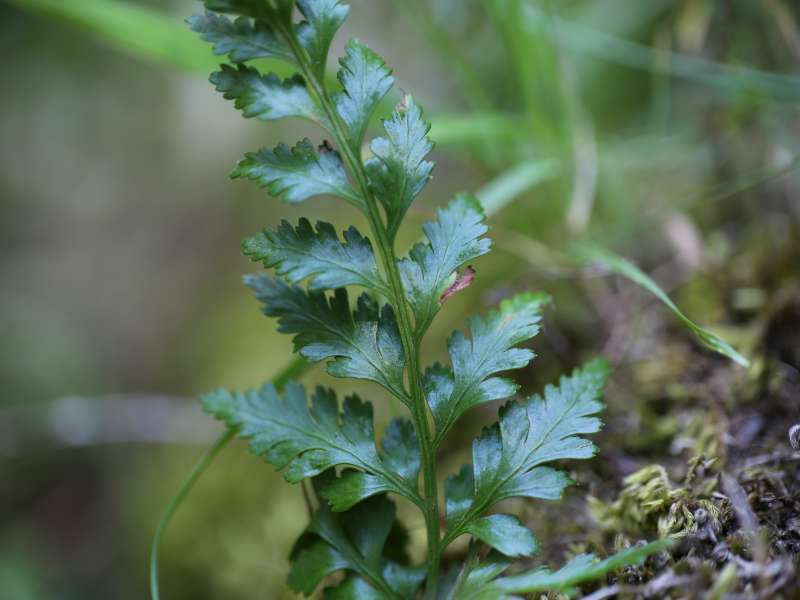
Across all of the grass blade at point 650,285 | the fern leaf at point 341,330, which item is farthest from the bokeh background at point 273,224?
the fern leaf at point 341,330

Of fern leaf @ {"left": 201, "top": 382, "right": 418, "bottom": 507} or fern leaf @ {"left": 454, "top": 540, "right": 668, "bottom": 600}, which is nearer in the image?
fern leaf @ {"left": 454, "top": 540, "right": 668, "bottom": 600}

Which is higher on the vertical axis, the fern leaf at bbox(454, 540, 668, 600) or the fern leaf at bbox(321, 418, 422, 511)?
the fern leaf at bbox(321, 418, 422, 511)

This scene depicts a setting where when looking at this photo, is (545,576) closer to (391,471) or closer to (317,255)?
(391,471)

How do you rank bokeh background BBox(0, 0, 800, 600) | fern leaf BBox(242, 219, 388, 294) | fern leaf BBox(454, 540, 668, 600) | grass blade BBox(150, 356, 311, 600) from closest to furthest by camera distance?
1. fern leaf BBox(454, 540, 668, 600)
2. fern leaf BBox(242, 219, 388, 294)
3. grass blade BBox(150, 356, 311, 600)
4. bokeh background BBox(0, 0, 800, 600)

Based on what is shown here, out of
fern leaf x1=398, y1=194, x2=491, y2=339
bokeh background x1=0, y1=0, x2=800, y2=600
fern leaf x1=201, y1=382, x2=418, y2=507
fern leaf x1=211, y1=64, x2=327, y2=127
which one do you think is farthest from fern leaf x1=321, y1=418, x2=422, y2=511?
fern leaf x1=211, y1=64, x2=327, y2=127

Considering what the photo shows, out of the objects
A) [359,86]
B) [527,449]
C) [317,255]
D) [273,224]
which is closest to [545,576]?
[527,449]

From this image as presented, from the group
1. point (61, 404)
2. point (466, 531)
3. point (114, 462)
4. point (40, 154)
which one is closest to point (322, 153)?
point (466, 531)

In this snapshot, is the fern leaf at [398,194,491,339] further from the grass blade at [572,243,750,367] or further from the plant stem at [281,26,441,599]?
the grass blade at [572,243,750,367]

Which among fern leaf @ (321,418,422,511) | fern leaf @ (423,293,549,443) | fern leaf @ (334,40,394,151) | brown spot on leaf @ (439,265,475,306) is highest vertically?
fern leaf @ (334,40,394,151)
